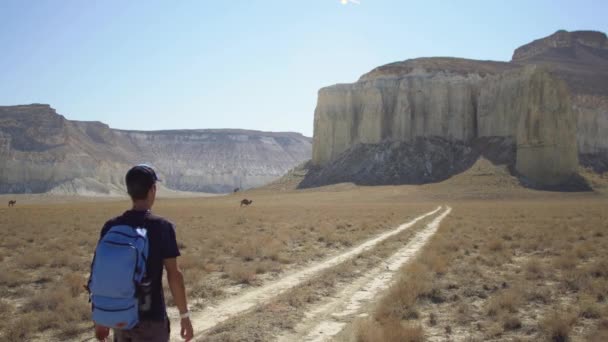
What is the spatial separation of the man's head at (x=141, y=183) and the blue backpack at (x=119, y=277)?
358 millimetres

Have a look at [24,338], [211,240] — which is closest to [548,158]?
[211,240]

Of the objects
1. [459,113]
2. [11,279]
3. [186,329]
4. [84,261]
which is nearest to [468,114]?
[459,113]

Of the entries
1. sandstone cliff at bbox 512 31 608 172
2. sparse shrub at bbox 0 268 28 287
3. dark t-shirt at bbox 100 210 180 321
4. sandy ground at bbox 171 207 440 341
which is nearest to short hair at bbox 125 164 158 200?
dark t-shirt at bbox 100 210 180 321

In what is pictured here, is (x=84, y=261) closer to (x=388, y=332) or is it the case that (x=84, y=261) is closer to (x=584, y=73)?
(x=388, y=332)

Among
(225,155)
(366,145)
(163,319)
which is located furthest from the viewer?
(225,155)

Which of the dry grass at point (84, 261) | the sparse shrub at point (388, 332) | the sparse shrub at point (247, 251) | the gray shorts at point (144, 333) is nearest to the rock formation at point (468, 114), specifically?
the dry grass at point (84, 261)

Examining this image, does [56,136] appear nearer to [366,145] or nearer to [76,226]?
[366,145]

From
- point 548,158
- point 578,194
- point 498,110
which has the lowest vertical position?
point 578,194

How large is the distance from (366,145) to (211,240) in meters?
68.8

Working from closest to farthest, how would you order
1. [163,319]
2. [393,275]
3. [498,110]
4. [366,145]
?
[163,319]
[393,275]
[498,110]
[366,145]

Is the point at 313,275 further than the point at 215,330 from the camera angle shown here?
Yes

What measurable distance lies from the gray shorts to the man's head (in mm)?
952

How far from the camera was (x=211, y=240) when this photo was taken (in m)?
17.7

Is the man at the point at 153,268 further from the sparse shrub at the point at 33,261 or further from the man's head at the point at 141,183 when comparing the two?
the sparse shrub at the point at 33,261
